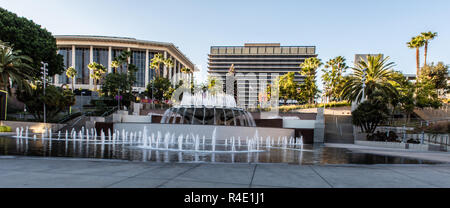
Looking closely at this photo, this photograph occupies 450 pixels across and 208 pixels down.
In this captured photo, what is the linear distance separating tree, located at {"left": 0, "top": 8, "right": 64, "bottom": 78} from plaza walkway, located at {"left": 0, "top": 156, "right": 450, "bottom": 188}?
3489cm

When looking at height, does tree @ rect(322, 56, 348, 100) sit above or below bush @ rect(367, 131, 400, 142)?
above

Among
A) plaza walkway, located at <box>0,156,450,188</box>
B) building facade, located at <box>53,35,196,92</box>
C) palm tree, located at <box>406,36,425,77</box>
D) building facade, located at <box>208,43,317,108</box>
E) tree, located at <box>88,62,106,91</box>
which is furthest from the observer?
building facade, located at <box>208,43,317,108</box>

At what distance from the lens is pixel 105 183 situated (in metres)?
4.69

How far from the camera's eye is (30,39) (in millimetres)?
39062

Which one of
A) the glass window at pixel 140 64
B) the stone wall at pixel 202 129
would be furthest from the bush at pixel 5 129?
the glass window at pixel 140 64

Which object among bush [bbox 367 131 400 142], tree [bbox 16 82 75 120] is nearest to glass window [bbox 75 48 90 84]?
tree [bbox 16 82 75 120]

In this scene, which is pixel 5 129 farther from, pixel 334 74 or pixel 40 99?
pixel 334 74

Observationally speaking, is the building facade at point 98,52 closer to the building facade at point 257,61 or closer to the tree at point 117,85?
the tree at point 117,85

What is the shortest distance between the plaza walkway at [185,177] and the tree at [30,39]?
114ft

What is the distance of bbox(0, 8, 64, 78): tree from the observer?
119ft

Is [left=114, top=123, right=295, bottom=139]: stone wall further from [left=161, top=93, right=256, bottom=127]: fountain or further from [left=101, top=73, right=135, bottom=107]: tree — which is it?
[left=101, top=73, right=135, bottom=107]: tree

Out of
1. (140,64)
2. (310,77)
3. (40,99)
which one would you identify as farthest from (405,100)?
(140,64)

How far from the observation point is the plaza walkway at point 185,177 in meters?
4.74

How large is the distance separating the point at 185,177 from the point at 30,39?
44306 millimetres
